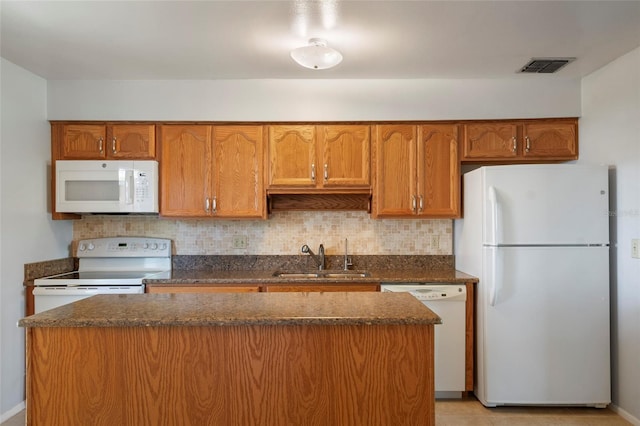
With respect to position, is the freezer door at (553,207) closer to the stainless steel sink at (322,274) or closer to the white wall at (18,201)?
the stainless steel sink at (322,274)

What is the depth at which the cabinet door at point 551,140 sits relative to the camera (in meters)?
2.88

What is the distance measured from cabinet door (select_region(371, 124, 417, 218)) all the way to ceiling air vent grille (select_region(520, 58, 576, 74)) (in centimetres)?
85

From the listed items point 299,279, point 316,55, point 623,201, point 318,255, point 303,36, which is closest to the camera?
point 316,55

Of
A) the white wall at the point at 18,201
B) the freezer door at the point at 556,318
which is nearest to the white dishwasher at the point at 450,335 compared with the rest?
the freezer door at the point at 556,318

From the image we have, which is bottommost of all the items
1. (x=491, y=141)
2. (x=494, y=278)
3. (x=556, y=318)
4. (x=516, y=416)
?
(x=516, y=416)

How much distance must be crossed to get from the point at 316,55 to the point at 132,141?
5.53ft

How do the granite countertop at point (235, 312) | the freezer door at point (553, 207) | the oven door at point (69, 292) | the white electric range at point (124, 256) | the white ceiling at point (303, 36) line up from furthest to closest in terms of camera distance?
the white electric range at point (124, 256) → the oven door at point (69, 292) → the freezer door at point (553, 207) → the white ceiling at point (303, 36) → the granite countertop at point (235, 312)

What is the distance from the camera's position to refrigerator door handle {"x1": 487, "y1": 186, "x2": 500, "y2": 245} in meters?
2.50

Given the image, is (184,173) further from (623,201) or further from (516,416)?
(623,201)

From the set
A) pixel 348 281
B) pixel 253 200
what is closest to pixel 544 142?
pixel 348 281

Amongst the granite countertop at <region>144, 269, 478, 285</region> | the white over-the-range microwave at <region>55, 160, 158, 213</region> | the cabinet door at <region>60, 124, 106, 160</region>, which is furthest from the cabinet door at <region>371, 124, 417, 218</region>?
the cabinet door at <region>60, 124, 106, 160</region>

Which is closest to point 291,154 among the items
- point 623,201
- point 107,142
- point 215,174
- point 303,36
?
point 215,174

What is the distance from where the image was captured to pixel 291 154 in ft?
9.60

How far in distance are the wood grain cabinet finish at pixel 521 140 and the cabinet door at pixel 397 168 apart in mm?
415
